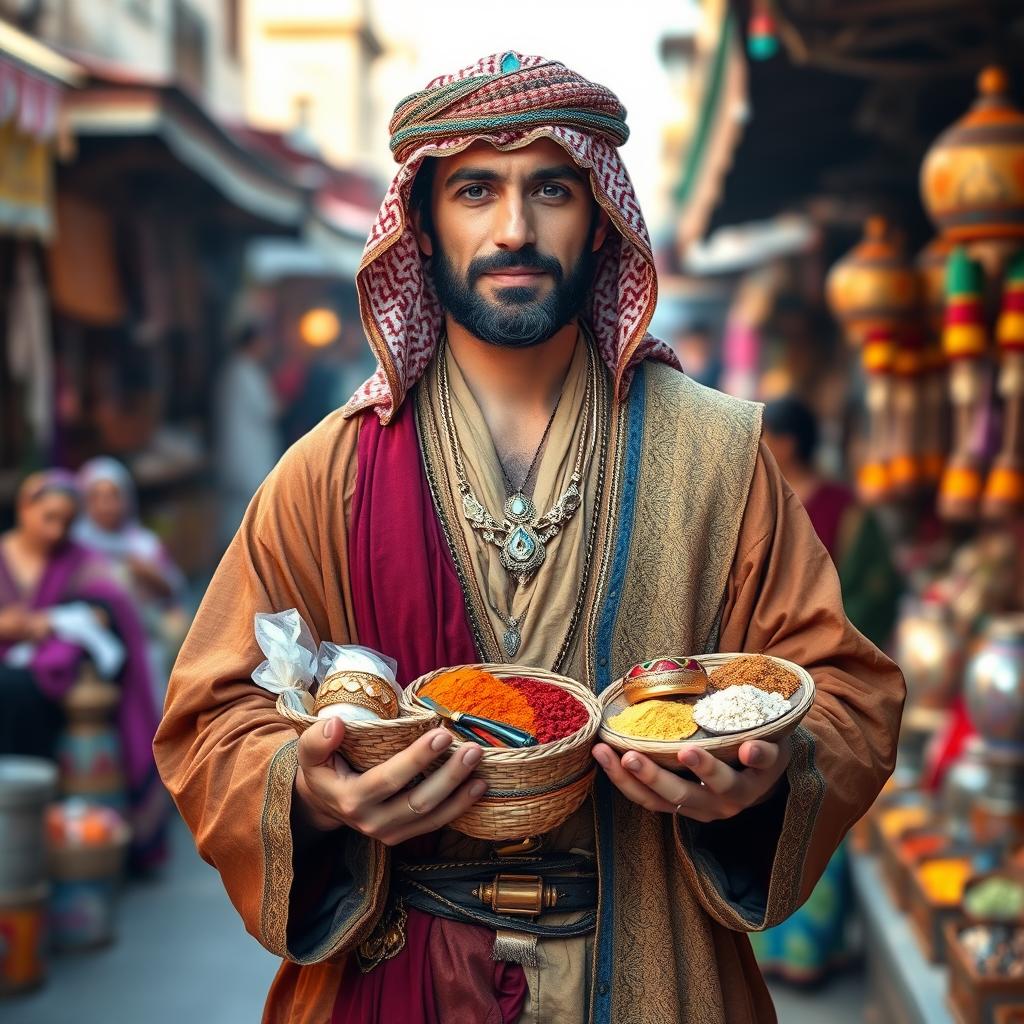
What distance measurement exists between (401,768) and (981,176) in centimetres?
280

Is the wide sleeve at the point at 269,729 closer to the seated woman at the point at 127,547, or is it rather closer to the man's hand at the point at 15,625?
the man's hand at the point at 15,625

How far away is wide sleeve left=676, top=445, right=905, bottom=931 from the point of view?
2.26 meters

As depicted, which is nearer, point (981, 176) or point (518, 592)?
point (518, 592)

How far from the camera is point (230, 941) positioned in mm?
6379

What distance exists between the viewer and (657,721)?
2.10 metres

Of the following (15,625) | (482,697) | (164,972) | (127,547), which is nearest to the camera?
(482,697)

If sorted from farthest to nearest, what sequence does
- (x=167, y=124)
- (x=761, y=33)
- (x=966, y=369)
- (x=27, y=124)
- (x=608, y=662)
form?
(x=167, y=124) → (x=27, y=124) → (x=761, y=33) → (x=966, y=369) → (x=608, y=662)

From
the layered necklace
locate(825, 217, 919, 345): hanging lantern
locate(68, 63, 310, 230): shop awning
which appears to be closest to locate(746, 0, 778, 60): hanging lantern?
locate(825, 217, 919, 345): hanging lantern

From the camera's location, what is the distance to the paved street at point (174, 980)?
17.9ft

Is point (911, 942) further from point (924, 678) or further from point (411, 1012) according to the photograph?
point (411, 1012)

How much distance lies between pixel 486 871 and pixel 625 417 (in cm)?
78

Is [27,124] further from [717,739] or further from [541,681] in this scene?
[717,739]

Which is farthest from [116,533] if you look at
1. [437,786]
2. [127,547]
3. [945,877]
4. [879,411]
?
[437,786]

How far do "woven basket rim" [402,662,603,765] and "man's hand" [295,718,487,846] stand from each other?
41mm
